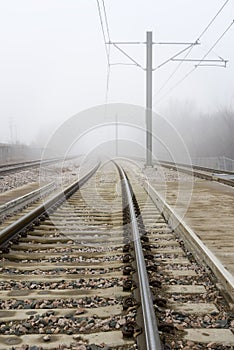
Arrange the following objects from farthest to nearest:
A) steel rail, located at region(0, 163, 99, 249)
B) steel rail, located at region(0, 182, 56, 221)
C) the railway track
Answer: steel rail, located at region(0, 182, 56, 221), steel rail, located at region(0, 163, 99, 249), the railway track

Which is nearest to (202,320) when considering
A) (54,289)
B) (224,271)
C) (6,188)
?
(224,271)

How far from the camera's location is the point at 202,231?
19.0ft

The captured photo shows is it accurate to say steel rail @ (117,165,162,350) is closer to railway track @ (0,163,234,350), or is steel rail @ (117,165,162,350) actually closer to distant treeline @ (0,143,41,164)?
railway track @ (0,163,234,350)

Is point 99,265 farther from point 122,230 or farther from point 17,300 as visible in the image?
point 122,230

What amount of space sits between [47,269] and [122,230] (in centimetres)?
219

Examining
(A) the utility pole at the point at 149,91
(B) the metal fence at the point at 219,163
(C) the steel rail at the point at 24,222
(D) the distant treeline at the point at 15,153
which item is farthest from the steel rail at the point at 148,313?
(D) the distant treeline at the point at 15,153

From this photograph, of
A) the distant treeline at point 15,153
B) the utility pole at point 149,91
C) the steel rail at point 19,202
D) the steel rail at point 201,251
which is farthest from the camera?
the distant treeline at point 15,153

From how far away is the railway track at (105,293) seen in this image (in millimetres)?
2568

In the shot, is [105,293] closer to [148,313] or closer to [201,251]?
[148,313]

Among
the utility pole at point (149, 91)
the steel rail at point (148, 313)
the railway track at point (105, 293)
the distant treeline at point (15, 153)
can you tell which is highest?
the utility pole at point (149, 91)

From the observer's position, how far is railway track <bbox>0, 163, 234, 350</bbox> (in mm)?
→ 2568

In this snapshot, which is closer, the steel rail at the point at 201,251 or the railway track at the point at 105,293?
the railway track at the point at 105,293

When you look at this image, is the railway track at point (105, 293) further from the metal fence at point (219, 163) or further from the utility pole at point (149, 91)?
the metal fence at point (219, 163)

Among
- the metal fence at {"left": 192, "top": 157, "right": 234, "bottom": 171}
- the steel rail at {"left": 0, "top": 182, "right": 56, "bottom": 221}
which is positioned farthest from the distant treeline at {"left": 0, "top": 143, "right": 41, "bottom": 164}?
the steel rail at {"left": 0, "top": 182, "right": 56, "bottom": 221}
